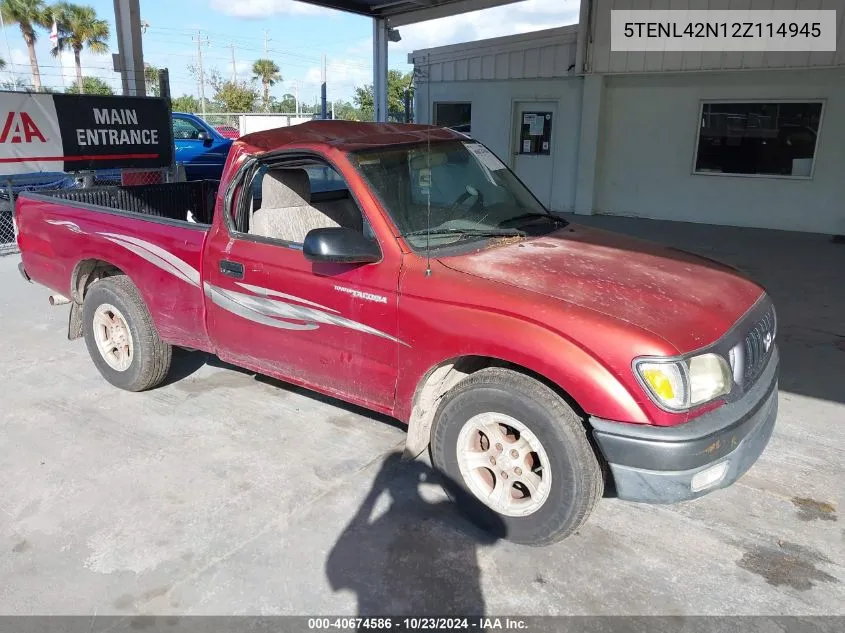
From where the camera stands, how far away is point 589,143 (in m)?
12.9

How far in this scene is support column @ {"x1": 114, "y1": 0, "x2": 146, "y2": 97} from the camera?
991 cm

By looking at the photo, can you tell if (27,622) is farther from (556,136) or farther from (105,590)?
(556,136)

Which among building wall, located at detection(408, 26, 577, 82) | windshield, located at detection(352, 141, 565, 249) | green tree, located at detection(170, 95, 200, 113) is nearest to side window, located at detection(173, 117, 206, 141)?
building wall, located at detection(408, 26, 577, 82)

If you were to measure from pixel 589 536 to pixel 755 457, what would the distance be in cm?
86

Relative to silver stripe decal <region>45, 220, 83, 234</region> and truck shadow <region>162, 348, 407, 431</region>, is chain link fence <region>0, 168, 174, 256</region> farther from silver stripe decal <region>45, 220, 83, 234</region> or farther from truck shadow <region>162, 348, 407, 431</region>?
truck shadow <region>162, 348, 407, 431</region>

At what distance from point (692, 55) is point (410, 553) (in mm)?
10895

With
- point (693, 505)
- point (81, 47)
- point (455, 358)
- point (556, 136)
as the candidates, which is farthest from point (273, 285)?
point (81, 47)

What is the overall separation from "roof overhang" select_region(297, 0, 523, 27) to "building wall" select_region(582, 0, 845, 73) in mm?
2149

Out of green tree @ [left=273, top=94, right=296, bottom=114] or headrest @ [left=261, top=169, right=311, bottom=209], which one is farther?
green tree @ [left=273, top=94, right=296, bottom=114]

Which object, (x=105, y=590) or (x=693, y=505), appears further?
A: (x=693, y=505)

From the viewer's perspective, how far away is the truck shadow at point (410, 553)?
2.75 metres

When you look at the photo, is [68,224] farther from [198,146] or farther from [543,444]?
[198,146]

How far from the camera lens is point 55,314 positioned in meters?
6.76

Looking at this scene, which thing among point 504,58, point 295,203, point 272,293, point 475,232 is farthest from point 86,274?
point 504,58
